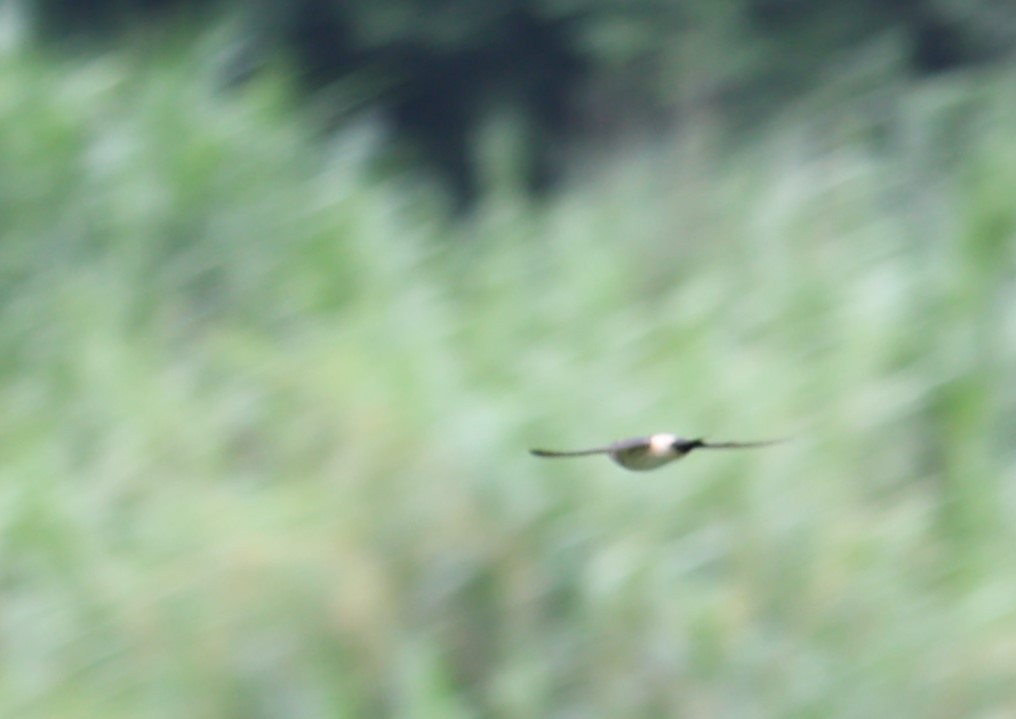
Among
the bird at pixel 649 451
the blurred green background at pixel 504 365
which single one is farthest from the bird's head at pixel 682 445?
the blurred green background at pixel 504 365

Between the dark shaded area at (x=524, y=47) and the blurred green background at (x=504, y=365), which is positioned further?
the dark shaded area at (x=524, y=47)

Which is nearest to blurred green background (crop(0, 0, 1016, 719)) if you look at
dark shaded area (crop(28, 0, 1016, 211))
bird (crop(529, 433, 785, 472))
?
dark shaded area (crop(28, 0, 1016, 211))

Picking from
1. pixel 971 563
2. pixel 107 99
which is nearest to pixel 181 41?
pixel 107 99

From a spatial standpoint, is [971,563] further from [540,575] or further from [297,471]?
[297,471]

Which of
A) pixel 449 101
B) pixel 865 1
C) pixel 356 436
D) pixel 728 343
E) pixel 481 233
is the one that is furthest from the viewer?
pixel 449 101

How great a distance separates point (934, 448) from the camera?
3.88 metres

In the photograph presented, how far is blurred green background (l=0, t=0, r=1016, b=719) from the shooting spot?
3.26 m

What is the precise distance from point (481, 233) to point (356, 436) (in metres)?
1.88

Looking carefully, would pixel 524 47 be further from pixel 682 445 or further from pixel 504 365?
pixel 682 445

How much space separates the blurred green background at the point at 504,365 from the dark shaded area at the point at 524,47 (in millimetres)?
18

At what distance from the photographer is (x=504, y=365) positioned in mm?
4082

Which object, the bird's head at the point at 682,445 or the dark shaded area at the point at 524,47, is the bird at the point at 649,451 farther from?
the dark shaded area at the point at 524,47

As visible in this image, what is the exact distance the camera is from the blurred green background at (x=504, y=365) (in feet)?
10.7

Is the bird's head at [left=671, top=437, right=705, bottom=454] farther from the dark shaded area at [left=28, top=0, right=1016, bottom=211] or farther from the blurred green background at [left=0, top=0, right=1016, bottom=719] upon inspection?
the dark shaded area at [left=28, top=0, right=1016, bottom=211]
